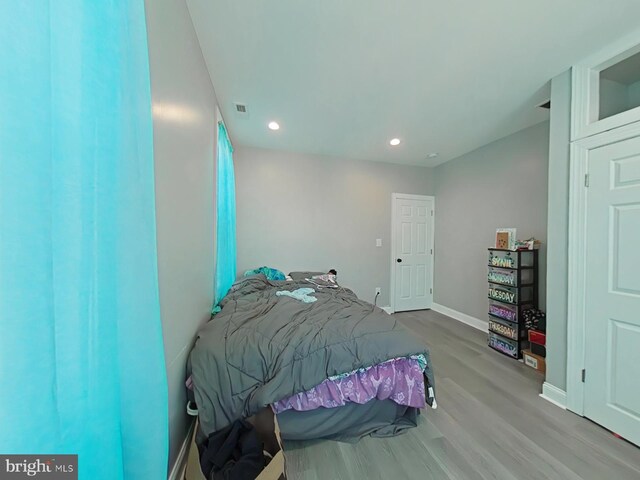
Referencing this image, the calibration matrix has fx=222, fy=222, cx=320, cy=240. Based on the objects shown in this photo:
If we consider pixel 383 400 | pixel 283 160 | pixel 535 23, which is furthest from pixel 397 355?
pixel 283 160

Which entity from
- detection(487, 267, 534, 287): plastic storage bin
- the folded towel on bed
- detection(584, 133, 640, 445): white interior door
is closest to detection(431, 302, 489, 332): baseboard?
detection(487, 267, 534, 287): plastic storage bin

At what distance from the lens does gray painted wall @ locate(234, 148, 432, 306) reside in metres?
3.31

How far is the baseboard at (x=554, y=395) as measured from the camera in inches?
67.6

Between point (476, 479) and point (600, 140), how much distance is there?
7.63 feet

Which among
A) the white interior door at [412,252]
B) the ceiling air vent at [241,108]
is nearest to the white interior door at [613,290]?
the white interior door at [412,252]

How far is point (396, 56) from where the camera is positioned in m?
1.62

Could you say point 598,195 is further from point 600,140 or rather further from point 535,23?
point 535,23

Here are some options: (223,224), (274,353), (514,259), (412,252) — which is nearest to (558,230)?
(514,259)

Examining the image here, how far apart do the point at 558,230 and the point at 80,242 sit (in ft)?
9.12

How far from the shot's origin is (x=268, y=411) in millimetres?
1245

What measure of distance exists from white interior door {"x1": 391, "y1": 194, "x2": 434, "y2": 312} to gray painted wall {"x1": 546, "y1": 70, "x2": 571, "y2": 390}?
6.96 feet

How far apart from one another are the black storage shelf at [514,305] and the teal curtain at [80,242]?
3192 mm

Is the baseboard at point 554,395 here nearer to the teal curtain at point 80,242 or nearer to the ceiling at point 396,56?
the ceiling at point 396,56
